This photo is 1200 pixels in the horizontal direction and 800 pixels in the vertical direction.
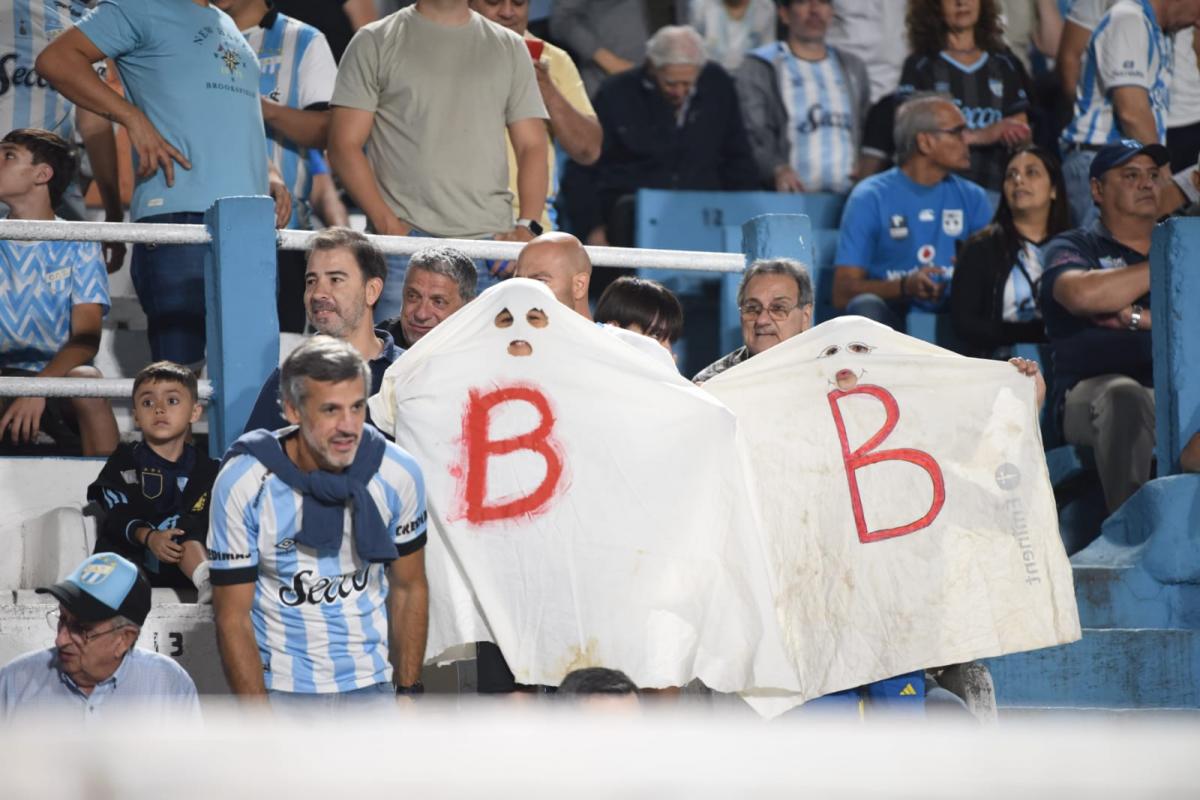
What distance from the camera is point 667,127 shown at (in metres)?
8.25

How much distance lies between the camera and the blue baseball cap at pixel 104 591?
155 inches

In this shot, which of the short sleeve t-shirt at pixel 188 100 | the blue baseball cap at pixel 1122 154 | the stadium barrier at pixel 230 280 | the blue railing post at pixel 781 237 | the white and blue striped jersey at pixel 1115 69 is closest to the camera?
the stadium barrier at pixel 230 280

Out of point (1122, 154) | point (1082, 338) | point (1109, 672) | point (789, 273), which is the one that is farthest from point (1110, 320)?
point (789, 273)

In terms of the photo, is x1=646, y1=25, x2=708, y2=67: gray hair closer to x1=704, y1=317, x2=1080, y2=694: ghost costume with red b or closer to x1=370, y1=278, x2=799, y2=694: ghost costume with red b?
x1=704, y1=317, x2=1080, y2=694: ghost costume with red b

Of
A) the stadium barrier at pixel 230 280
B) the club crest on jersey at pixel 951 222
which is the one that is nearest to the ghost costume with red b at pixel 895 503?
the stadium barrier at pixel 230 280

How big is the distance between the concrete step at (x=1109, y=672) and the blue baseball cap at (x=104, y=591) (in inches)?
106

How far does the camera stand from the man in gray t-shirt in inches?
235

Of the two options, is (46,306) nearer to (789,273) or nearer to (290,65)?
(290,65)

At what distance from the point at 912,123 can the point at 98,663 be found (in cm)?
502

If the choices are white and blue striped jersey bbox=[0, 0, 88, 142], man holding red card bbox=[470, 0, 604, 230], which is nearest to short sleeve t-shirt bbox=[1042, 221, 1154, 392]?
man holding red card bbox=[470, 0, 604, 230]

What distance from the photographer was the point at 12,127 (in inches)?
264

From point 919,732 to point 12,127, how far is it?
637 centimetres

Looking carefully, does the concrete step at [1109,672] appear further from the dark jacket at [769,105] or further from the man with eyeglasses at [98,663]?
the dark jacket at [769,105]

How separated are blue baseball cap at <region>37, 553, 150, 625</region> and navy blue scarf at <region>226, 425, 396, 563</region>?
1.45 feet
